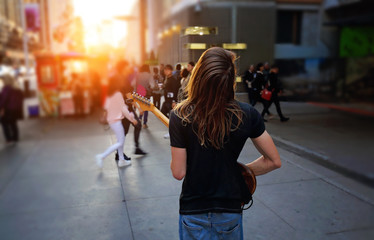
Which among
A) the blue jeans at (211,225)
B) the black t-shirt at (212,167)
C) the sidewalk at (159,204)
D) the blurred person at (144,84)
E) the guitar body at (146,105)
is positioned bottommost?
the sidewalk at (159,204)

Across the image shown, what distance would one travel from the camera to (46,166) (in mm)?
6574

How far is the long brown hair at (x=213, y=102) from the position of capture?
5.36 feet

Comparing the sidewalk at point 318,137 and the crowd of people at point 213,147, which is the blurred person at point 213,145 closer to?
the crowd of people at point 213,147

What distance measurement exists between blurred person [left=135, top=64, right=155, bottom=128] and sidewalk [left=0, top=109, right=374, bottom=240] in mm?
98

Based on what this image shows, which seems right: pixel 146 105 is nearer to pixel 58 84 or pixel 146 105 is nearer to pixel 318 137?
pixel 318 137

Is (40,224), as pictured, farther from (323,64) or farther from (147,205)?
(323,64)

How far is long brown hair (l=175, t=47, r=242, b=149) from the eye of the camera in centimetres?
163

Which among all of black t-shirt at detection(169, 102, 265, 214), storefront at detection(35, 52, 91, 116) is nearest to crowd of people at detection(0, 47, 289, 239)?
black t-shirt at detection(169, 102, 265, 214)

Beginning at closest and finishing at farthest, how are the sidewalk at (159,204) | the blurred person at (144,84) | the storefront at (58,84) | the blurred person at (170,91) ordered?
the blurred person at (144,84), the blurred person at (170,91), the sidewalk at (159,204), the storefront at (58,84)

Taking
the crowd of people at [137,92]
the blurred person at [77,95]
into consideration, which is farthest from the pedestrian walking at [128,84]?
the blurred person at [77,95]

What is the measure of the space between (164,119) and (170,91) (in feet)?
1.11

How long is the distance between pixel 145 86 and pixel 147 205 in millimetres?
1834

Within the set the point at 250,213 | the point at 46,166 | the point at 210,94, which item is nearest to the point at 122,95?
the point at 210,94

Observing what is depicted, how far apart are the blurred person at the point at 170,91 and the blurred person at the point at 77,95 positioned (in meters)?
10.9
